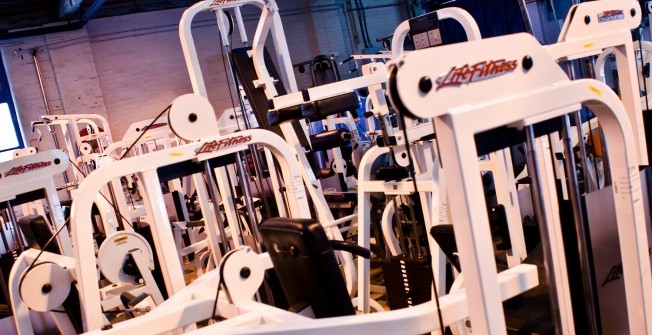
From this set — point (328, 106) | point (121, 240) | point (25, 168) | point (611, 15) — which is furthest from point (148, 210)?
point (611, 15)

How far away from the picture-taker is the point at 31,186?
13.6ft

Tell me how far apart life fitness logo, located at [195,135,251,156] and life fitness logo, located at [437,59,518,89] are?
70.9 inches

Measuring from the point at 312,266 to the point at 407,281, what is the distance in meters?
1.85

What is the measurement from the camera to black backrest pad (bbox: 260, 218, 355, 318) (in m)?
2.07

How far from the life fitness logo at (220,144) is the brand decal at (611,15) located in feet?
5.85

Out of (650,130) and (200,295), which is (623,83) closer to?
(650,130)

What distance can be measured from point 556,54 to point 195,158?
1.77 metres

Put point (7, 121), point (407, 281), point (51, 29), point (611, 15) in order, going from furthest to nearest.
Result: point (51, 29) → point (7, 121) → point (407, 281) → point (611, 15)

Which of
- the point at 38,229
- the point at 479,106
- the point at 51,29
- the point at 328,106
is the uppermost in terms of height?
the point at 51,29

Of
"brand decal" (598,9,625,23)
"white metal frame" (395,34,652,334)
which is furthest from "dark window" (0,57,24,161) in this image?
"white metal frame" (395,34,652,334)

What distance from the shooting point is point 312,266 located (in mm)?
2078

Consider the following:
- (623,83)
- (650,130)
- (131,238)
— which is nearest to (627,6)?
(623,83)

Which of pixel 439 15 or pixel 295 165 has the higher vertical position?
pixel 439 15

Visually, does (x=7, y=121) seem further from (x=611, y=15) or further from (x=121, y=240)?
(x=611, y=15)
